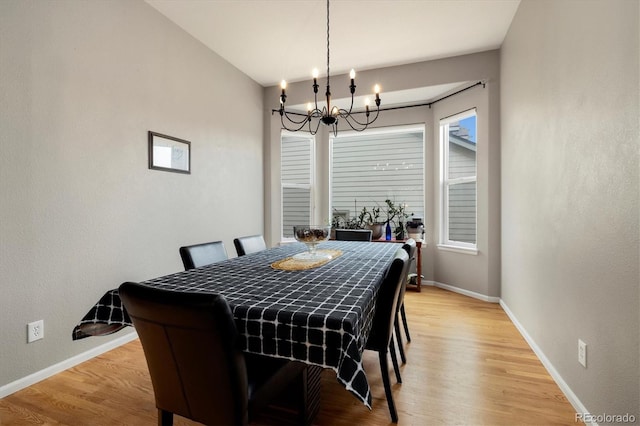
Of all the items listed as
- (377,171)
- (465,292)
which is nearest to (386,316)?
(465,292)

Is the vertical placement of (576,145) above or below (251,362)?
above

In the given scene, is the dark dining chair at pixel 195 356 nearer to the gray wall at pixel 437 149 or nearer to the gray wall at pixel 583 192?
the gray wall at pixel 583 192

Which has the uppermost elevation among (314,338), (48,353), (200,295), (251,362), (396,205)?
(396,205)

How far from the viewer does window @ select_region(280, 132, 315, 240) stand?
4754mm

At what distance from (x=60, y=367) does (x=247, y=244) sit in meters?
1.46

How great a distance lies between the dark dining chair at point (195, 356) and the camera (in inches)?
39.2

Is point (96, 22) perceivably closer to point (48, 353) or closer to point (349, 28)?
point (349, 28)

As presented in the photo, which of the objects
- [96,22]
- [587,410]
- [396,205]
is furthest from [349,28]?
[587,410]

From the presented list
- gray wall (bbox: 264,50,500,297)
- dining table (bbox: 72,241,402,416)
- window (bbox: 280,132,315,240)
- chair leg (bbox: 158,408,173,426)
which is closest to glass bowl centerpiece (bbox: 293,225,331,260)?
dining table (bbox: 72,241,402,416)

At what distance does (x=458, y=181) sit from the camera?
13.3 ft

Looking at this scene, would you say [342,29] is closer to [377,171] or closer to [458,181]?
[377,171]

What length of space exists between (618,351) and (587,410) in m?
0.47

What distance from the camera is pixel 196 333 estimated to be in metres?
1.02

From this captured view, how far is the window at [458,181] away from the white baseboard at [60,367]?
3.67m
